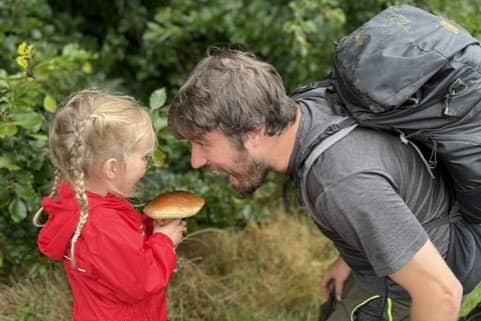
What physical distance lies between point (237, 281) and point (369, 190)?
6.41 feet

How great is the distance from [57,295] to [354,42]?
2.10 m

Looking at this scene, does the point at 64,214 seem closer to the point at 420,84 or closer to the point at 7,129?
the point at 7,129

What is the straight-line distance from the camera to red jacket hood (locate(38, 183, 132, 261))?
2338 millimetres

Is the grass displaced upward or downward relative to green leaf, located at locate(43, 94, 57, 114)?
downward

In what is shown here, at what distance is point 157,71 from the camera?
439 centimetres

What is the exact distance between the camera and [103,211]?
7.63 feet

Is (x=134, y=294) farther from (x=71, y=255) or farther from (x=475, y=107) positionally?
(x=475, y=107)

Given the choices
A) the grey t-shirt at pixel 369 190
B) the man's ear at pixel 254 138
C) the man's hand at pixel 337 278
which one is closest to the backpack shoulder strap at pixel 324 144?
the grey t-shirt at pixel 369 190

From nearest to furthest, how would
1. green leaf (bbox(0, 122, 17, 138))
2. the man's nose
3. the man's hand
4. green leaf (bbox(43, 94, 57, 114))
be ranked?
the man's nose
green leaf (bbox(0, 122, 17, 138))
the man's hand
green leaf (bbox(43, 94, 57, 114))

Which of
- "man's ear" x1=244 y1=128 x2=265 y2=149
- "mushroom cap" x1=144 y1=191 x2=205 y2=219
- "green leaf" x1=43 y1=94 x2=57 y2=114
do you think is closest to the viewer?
"man's ear" x1=244 y1=128 x2=265 y2=149

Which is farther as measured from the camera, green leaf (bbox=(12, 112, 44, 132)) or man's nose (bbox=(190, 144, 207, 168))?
green leaf (bbox=(12, 112, 44, 132))

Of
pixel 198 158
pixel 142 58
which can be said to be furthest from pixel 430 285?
pixel 142 58

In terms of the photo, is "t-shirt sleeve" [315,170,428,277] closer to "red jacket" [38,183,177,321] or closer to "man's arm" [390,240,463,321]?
"man's arm" [390,240,463,321]

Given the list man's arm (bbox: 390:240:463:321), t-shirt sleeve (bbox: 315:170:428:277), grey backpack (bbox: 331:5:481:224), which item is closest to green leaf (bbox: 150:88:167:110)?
grey backpack (bbox: 331:5:481:224)
